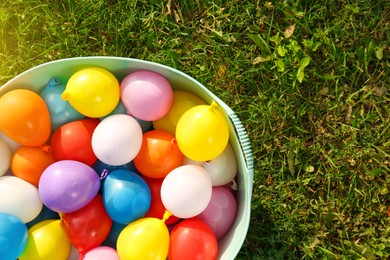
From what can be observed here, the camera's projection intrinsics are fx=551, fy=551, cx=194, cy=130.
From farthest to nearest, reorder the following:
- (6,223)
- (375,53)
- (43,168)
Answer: (375,53) → (43,168) → (6,223)

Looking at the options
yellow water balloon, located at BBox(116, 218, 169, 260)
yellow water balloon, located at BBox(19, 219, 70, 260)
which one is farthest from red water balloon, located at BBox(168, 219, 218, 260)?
yellow water balloon, located at BBox(19, 219, 70, 260)

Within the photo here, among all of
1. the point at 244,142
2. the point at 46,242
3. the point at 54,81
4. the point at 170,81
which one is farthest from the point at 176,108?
the point at 46,242

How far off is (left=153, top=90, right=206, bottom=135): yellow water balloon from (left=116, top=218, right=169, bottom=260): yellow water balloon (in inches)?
10.0

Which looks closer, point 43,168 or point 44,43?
point 43,168

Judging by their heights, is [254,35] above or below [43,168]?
above

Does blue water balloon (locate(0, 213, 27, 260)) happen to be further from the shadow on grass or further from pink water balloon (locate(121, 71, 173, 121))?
the shadow on grass

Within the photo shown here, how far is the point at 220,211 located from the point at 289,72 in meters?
0.49

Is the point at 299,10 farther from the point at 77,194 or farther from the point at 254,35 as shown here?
the point at 77,194

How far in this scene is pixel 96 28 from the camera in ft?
5.51

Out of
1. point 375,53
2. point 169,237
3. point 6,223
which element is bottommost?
point 169,237

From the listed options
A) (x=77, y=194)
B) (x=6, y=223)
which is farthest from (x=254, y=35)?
(x=6, y=223)

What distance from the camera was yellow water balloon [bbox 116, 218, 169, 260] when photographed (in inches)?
52.2

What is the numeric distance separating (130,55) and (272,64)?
0.43m

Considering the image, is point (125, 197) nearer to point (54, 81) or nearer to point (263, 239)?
point (54, 81)
